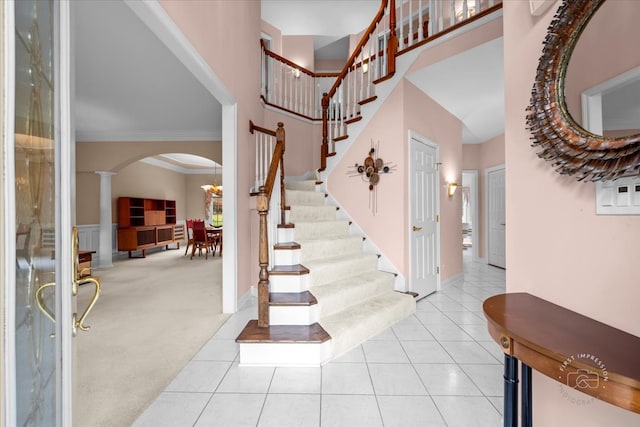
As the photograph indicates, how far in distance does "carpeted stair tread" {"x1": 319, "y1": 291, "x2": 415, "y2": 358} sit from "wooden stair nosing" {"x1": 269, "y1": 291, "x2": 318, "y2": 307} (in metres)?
0.23

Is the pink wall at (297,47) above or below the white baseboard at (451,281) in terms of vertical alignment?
above

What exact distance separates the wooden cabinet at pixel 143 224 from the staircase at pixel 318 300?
18.9 feet

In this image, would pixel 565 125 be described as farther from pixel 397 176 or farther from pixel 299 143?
pixel 299 143

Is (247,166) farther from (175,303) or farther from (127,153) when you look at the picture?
(127,153)

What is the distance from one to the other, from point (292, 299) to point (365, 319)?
73cm

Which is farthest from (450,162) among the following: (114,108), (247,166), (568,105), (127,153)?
(127,153)

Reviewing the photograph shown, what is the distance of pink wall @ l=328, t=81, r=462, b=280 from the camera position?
356 centimetres

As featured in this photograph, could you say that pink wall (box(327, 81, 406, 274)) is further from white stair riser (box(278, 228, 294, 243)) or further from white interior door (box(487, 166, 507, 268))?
white interior door (box(487, 166, 507, 268))

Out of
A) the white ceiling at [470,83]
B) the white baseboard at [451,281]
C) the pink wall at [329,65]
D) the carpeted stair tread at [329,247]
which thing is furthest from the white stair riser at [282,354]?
the pink wall at [329,65]

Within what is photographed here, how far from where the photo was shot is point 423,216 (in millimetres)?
3865

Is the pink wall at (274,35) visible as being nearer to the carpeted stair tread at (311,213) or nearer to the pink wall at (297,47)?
the pink wall at (297,47)

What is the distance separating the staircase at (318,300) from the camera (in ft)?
6.91

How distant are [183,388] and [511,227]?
228cm

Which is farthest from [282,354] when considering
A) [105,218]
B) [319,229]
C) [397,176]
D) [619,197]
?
[105,218]
